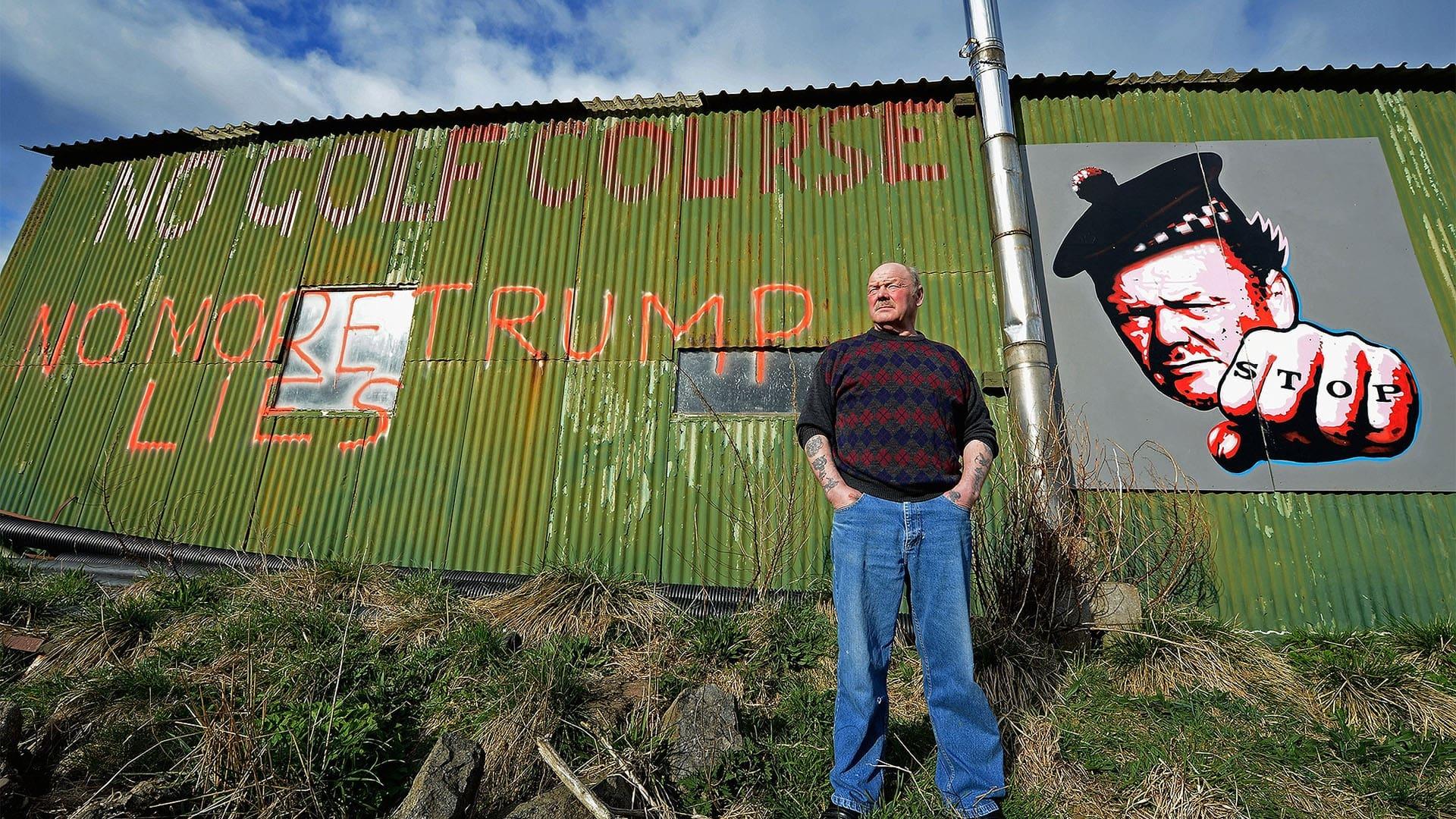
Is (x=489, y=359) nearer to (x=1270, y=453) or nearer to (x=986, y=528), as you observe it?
(x=986, y=528)

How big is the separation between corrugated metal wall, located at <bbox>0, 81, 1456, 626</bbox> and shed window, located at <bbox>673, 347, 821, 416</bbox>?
172 mm

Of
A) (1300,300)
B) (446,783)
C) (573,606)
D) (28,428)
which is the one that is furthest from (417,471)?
(1300,300)

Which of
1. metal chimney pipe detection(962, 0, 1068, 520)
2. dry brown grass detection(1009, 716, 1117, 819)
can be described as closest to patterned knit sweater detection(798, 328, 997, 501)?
dry brown grass detection(1009, 716, 1117, 819)

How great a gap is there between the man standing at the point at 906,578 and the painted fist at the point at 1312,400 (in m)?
4.87

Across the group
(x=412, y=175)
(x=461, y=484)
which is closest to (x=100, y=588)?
(x=461, y=484)

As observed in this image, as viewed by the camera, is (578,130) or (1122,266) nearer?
(1122,266)

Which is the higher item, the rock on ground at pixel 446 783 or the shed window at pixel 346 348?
the shed window at pixel 346 348

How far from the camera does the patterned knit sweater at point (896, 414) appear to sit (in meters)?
2.36

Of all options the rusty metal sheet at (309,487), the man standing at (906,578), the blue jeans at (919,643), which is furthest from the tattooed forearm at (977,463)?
the rusty metal sheet at (309,487)

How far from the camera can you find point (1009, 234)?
19.6 feet

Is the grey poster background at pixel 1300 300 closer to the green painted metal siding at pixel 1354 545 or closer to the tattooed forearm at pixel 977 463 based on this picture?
the green painted metal siding at pixel 1354 545

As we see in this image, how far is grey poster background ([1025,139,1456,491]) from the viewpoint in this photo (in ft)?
18.5

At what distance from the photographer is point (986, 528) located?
542 cm

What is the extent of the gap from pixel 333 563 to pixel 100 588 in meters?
1.41
